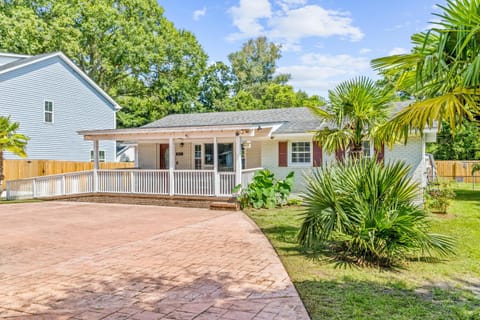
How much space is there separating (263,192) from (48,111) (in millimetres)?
15040

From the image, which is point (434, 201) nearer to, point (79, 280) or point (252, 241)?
point (252, 241)

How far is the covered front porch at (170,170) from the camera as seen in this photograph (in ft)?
44.4

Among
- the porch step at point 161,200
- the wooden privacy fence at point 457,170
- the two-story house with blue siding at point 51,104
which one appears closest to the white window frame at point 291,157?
the porch step at point 161,200

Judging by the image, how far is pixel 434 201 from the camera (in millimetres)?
11523

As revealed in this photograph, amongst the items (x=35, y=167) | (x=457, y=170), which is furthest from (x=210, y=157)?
(x=457, y=170)

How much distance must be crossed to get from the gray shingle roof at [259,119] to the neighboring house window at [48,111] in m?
5.76

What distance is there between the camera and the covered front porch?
1354 centimetres

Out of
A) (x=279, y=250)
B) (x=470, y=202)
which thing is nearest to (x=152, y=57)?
(x=470, y=202)

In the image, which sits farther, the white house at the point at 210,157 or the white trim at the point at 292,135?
the white trim at the point at 292,135

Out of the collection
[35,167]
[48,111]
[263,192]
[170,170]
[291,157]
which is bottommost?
[263,192]

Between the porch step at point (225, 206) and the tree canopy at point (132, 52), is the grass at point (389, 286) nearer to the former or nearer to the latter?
the porch step at point (225, 206)

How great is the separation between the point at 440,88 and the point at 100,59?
32944mm

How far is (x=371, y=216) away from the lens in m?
6.02

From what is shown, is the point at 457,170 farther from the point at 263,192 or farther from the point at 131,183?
the point at 131,183
